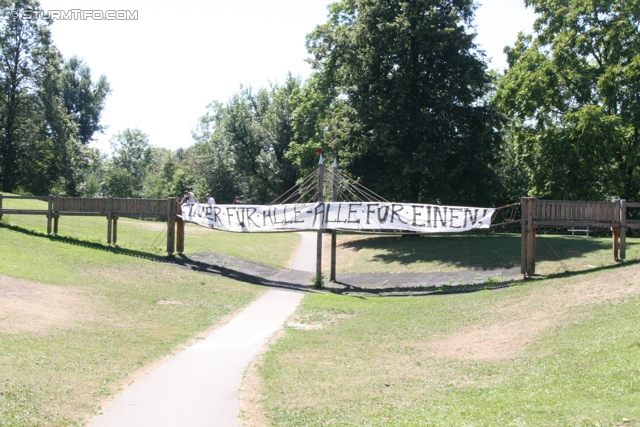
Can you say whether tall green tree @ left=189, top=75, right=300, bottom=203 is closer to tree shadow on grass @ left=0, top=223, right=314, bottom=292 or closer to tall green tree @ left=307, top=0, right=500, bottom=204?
tall green tree @ left=307, top=0, right=500, bottom=204

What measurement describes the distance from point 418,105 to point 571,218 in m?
16.6

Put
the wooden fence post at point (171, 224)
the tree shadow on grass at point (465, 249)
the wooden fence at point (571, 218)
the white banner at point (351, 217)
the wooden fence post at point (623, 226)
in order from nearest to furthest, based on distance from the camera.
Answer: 1. the wooden fence post at point (623, 226)
2. the wooden fence at point (571, 218)
3. the white banner at point (351, 217)
4. the tree shadow on grass at point (465, 249)
5. the wooden fence post at point (171, 224)

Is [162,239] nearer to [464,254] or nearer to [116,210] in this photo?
[116,210]

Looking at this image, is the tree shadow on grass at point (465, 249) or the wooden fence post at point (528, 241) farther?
the tree shadow on grass at point (465, 249)

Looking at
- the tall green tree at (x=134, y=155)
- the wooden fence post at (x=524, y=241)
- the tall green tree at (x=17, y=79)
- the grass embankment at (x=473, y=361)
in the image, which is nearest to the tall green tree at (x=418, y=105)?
the wooden fence post at (x=524, y=241)

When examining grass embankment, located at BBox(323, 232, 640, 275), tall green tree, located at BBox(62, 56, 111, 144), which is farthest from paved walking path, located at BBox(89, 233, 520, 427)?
tall green tree, located at BBox(62, 56, 111, 144)

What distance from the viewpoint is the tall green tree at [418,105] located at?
3522 cm

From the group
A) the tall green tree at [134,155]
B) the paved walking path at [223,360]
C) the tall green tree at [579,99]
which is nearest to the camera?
the paved walking path at [223,360]

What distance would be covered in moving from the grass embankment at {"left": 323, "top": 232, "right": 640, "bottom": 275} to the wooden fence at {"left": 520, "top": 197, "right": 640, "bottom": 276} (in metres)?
0.76

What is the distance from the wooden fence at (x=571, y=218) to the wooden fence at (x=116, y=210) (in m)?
15.4

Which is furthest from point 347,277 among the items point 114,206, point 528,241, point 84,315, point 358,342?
point 84,315

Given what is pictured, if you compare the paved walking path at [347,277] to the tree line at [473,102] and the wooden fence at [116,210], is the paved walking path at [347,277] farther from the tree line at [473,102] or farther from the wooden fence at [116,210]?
the tree line at [473,102]

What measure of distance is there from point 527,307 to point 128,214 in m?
18.9

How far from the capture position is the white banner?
22.1 meters
